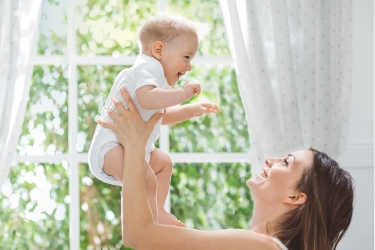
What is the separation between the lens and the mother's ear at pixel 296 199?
1953 millimetres

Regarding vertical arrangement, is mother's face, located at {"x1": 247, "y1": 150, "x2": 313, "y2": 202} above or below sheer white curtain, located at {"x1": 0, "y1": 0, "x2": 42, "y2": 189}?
below

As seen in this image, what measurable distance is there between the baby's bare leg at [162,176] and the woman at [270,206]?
17 centimetres

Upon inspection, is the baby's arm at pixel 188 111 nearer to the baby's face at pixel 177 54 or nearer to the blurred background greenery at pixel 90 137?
the baby's face at pixel 177 54

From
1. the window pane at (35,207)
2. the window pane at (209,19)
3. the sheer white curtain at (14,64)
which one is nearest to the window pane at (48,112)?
the window pane at (35,207)

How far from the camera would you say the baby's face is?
6.22 ft

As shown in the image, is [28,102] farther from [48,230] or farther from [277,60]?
[277,60]

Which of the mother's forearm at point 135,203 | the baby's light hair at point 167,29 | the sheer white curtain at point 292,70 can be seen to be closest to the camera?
the mother's forearm at point 135,203

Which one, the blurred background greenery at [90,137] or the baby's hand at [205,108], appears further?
the blurred background greenery at [90,137]

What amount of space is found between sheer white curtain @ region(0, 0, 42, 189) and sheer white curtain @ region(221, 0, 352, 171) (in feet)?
3.22

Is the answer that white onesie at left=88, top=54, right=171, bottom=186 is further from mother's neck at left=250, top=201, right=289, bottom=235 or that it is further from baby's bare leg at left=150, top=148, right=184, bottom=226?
mother's neck at left=250, top=201, right=289, bottom=235

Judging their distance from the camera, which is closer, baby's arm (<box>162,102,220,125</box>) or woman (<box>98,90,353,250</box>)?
woman (<box>98,90,353,250</box>)

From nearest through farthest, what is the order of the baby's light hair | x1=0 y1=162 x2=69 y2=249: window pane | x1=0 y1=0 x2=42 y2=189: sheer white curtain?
the baby's light hair, x1=0 y1=0 x2=42 y2=189: sheer white curtain, x1=0 y1=162 x2=69 y2=249: window pane

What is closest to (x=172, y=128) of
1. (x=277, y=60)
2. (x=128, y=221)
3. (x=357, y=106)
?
(x=277, y=60)

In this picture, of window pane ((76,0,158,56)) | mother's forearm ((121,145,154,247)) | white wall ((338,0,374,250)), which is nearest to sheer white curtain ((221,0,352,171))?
white wall ((338,0,374,250))
